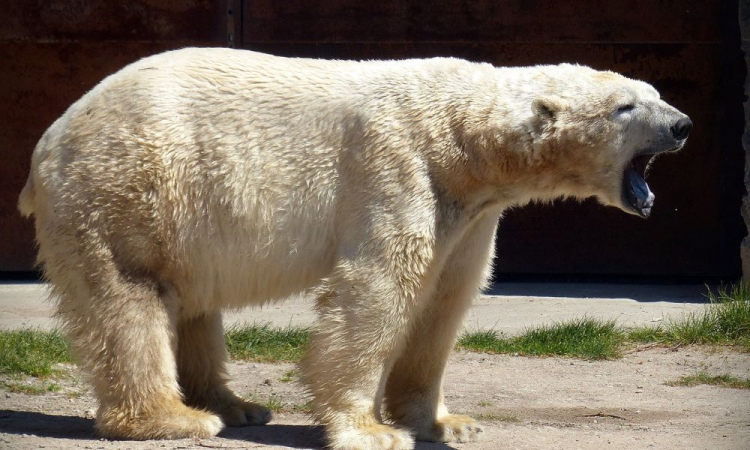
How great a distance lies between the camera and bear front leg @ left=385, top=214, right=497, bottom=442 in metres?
4.80

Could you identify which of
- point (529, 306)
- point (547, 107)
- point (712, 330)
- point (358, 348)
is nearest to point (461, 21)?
point (529, 306)

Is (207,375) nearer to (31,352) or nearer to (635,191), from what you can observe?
(31,352)

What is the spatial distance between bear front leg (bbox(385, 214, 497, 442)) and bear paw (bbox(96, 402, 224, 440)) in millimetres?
900

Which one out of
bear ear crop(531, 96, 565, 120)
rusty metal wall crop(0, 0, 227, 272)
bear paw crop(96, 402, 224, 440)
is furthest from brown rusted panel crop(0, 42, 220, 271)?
bear ear crop(531, 96, 565, 120)

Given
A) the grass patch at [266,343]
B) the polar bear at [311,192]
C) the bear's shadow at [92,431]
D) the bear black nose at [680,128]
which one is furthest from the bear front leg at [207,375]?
the bear black nose at [680,128]

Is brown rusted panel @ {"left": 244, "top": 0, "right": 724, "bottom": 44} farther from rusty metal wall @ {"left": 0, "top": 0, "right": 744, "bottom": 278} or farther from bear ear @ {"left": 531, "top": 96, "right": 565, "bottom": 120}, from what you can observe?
bear ear @ {"left": 531, "top": 96, "right": 565, "bottom": 120}

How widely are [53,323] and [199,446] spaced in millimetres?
2999

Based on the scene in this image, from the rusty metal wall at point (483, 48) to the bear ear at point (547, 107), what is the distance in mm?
4479

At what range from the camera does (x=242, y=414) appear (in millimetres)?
5074

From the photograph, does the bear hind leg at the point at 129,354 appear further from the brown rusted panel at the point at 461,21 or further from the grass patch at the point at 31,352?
the brown rusted panel at the point at 461,21

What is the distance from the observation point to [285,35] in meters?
8.91

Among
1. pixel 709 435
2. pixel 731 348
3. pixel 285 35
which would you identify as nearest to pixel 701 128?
pixel 731 348

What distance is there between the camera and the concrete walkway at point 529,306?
7.39 meters

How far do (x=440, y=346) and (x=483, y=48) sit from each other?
4.51 metres
